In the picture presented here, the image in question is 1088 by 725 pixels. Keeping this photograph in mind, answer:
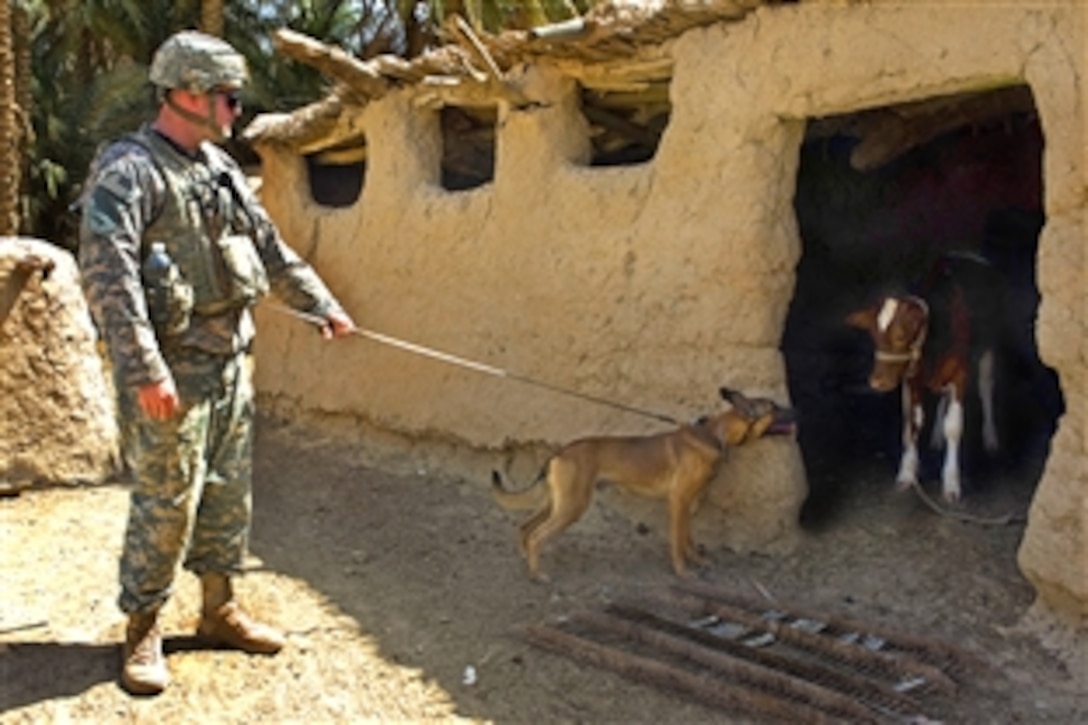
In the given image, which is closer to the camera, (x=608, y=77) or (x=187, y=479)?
(x=187, y=479)

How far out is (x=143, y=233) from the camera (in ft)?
12.0

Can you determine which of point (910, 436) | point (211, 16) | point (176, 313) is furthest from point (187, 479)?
point (211, 16)

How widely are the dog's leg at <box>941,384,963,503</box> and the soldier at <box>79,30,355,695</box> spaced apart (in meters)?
3.38

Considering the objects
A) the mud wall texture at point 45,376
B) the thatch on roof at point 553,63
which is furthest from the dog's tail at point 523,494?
the mud wall texture at point 45,376

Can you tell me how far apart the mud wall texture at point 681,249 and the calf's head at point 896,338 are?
1.82ft

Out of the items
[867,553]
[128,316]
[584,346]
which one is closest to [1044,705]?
[867,553]

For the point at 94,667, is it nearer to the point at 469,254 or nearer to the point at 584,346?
the point at 584,346

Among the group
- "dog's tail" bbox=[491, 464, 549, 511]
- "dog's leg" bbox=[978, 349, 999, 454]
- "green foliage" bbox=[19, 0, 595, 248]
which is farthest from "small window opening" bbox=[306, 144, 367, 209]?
"dog's leg" bbox=[978, 349, 999, 454]

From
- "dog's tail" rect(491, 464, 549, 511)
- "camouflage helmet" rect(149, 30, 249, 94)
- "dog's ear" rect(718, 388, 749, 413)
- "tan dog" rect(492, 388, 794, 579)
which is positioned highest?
"camouflage helmet" rect(149, 30, 249, 94)

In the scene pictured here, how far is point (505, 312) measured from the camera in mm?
6496

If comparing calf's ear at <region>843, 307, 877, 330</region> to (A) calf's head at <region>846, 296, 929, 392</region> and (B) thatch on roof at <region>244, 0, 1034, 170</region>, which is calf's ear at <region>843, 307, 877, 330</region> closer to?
(A) calf's head at <region>846, 296, 929, 392</region>

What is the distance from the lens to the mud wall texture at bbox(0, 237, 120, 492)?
20.4ft

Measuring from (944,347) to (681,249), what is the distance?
1.46m

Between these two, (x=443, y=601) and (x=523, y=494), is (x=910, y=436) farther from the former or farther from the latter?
(x=443, y=601)
